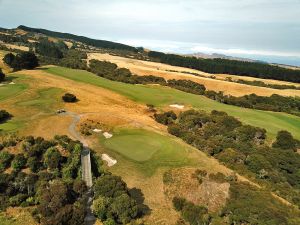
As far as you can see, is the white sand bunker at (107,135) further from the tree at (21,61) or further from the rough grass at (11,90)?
the tree at (21,61)

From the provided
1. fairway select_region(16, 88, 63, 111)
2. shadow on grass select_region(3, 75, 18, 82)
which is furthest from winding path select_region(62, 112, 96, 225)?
shadow on grass select_region(3, 75, 18, 82)

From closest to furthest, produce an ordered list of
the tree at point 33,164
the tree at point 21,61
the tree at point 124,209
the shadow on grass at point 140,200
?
the tree at point 124,209
the shadow on grass at point 140,200
the tree at point 33,164
the tree at point 21,61

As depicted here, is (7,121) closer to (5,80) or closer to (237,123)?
(5,80)

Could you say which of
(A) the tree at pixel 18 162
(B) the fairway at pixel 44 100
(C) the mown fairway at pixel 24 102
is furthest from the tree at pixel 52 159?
(B) the fairway at pixel 44 100

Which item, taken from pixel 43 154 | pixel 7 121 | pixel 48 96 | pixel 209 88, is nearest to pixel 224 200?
pixel 43 154

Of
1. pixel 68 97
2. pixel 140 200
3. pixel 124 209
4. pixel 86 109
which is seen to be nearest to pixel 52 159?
pixel 140 200

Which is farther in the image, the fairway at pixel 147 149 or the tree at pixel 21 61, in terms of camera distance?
the tree at pixel 21 61
